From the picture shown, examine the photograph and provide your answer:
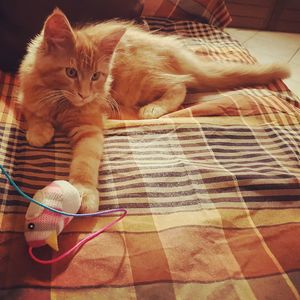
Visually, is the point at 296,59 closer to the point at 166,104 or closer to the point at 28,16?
the point at 166,104

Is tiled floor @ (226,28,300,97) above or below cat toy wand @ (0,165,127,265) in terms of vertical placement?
below

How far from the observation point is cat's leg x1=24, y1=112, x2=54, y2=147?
113 centimetres

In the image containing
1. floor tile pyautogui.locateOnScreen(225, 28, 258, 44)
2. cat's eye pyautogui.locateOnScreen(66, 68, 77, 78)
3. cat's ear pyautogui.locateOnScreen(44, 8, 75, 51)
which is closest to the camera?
cat's ear pyautogui.locateOnScreen(44, 8, 75, 51)

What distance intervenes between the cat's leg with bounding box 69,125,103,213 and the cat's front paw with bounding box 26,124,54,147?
0.09 m

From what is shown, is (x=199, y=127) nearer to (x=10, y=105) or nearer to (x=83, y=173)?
(x=83, y=173)

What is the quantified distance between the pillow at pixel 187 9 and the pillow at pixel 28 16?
439 mm

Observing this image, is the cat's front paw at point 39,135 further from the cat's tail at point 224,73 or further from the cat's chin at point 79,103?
the cat's tail at point 224,73

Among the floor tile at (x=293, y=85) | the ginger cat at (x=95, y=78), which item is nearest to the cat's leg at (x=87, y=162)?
the ginger cat at (x=95, y=78)

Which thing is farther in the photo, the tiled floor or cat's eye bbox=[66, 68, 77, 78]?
the tiled floor

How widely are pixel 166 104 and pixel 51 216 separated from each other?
0.86 m

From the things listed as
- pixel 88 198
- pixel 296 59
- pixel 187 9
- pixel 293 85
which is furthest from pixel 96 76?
pixel 296 59

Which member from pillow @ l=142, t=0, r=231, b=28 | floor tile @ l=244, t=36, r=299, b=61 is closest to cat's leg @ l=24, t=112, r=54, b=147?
pillow @ l=142, t=0, r=231, b=28

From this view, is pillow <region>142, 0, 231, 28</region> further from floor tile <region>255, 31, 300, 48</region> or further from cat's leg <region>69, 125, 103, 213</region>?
floor tile <region>255, 31, 300, 48</region>

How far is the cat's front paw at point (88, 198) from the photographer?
897 millimetres
